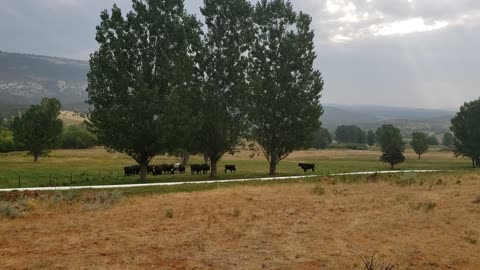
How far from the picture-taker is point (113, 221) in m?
20.3

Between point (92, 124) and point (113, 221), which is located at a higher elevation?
point (92, 124)

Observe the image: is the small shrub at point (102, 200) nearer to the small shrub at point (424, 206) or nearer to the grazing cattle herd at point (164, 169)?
the small shrub at point (424, 206)

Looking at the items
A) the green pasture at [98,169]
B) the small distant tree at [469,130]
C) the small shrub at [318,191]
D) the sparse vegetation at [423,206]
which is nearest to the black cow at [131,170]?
the green pasture at [98,169]

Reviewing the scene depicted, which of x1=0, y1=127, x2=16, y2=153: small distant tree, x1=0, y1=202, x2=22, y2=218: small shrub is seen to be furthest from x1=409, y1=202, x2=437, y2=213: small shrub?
x1=0, y1=127, x2=16, y2=153: small distant tree

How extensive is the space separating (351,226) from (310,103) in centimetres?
3061

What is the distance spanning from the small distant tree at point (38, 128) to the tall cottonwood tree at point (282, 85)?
142 ft

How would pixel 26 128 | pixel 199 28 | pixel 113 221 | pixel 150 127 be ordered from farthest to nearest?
pixel 26 128 < pixel 199 28 < pixel 150 127 < pixel 113 221

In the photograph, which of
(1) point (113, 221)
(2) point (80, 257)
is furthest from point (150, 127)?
(2) point (80, 257)

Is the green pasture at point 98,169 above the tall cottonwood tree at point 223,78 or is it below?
below

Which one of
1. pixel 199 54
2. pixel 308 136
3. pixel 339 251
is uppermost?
pixel 199 54

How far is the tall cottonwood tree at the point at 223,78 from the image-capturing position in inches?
1745

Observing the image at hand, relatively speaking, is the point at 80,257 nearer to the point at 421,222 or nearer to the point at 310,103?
the point at 421,222

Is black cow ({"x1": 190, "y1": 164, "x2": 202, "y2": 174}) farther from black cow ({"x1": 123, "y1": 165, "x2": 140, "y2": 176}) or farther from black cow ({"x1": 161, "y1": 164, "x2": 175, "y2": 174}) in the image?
black cow ({"x1": 123, "y1": 165, "x2": 140, "y2": 176})

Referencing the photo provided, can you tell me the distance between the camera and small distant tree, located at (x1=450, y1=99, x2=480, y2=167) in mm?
80000
